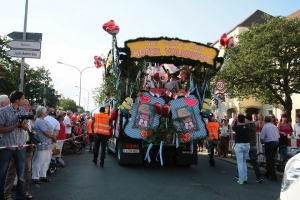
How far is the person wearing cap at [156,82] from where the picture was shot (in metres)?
10.2

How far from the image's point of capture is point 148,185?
6.96 m

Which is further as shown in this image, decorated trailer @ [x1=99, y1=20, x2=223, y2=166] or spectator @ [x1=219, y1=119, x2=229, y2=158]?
spectator @ [x1=219, y1=119, x2=229, y2=158]

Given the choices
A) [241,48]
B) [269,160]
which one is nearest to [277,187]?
[269,160]

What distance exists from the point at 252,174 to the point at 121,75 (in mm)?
4874

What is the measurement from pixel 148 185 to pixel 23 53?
5.14 meters

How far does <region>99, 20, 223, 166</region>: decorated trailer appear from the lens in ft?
28.9

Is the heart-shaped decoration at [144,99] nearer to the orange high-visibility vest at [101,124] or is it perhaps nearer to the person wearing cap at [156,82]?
the person wearing cap at [156,82]

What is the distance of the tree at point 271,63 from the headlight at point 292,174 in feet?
73.2

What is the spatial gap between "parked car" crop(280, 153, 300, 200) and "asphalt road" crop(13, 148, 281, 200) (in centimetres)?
317

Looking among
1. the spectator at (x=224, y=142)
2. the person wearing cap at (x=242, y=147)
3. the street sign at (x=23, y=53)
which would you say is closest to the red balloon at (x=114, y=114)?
the street sign at (x=23, y=53)

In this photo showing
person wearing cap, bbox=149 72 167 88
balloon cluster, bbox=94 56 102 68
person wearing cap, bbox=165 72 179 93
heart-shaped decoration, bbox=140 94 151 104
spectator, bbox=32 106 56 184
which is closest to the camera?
spectator, bbox=32 106 56 184

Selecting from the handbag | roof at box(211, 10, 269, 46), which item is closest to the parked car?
the handbag

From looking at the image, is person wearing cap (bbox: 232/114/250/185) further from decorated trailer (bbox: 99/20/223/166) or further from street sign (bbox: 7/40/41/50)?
street sign (bbox: 7/40/41/50)

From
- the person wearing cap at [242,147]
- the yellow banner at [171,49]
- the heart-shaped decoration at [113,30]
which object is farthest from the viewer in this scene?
the yellow banner at [171,49]
